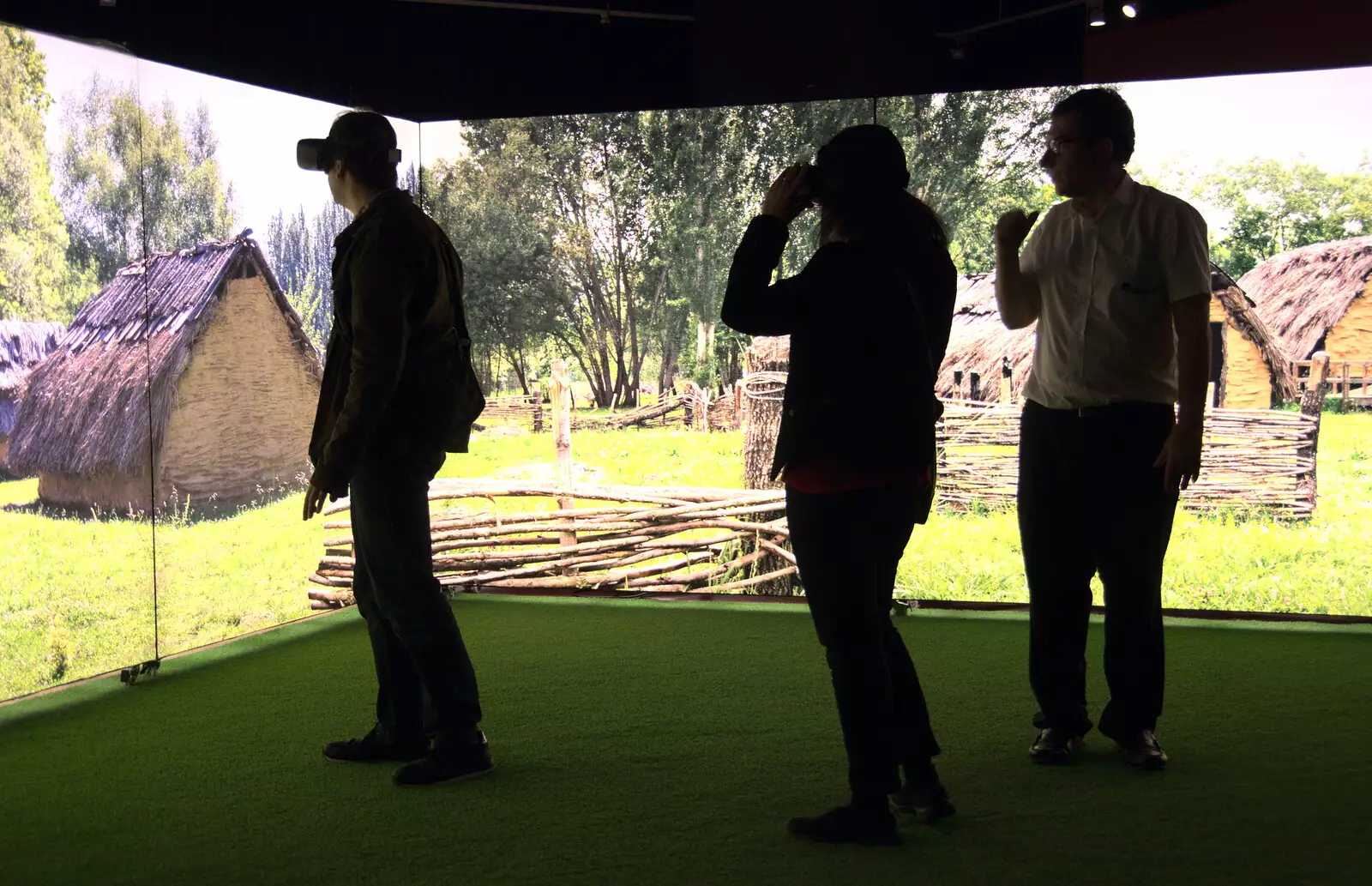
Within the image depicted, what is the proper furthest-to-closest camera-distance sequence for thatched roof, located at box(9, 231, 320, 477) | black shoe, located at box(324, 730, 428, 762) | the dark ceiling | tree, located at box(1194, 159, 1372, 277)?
1. tree, located at box(1194, 159, 1372, 277)
2. the dark ceiling
3. thatched roof, located at box(9, 231, 320, 477)
4. black shoe, located at box(324, 730, 428, 762)

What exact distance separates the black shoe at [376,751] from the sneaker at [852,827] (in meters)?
1.15

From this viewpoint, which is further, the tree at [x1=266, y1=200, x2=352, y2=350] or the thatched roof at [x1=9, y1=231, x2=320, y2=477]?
the tree at [x1=266, y1=200, x2=352, y2=350]

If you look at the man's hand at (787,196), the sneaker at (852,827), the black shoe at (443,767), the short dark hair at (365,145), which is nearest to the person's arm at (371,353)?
the short dark hair at (365,145)

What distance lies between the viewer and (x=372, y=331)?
2820mm

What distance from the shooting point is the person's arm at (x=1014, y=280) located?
124 inches

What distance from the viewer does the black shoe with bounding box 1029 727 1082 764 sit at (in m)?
3.14

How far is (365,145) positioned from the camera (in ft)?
9.80

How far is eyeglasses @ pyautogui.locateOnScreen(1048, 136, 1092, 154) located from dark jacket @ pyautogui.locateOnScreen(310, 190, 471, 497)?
157cm

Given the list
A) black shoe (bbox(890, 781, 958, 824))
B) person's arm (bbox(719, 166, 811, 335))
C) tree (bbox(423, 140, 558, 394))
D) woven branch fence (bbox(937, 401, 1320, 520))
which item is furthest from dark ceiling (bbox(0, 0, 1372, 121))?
black shoe (bbox(890, 781, 958, 824))

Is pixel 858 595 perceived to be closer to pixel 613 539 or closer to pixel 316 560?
pixel 613 539

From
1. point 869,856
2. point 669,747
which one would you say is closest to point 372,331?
point 669,747

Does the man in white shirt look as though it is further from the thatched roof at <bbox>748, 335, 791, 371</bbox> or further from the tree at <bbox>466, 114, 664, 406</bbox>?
the tree at <bbox>466, 114, 664, 406</bbox>

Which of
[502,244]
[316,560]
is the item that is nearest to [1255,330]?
[502,244]

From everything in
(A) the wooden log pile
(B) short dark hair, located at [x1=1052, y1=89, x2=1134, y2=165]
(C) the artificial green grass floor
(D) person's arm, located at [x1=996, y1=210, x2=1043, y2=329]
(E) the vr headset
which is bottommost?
(C) the artificial green grass floor
